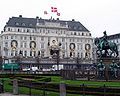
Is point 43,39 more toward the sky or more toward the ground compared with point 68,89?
more toward the sky

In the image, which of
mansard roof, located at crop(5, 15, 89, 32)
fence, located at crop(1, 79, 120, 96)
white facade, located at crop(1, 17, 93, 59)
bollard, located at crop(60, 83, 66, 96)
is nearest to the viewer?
fence, located at crop(1, 79, 120, 96)

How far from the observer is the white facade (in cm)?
15362

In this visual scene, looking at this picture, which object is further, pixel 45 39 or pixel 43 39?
pixel 45 39

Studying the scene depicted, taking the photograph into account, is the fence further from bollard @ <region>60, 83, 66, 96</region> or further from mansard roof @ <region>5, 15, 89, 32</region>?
mansard roof @ <region>5, 15, 89, 32</region>

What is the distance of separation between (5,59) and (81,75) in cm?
9569

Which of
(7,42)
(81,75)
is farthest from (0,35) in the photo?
(81,75)

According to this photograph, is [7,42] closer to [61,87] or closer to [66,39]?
[66,39]

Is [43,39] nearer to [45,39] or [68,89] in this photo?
[45,39]

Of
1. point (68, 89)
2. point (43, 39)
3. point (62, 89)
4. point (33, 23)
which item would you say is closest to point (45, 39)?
point (43, 39)

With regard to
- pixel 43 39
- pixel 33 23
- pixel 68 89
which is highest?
pixel 33 23

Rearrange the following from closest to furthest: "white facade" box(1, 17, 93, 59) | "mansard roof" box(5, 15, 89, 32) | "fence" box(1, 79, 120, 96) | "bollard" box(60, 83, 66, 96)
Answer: "fence" box(1, 79, 120, 96), "bollard" box(60, 83, 66, 96), "white facade" box(1, 17, 93, 59), "mansard roof" box(5, 15, 89, 32)

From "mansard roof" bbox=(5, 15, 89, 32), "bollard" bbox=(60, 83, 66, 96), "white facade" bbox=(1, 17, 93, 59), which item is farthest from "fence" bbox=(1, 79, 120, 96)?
"mansard roof" bbox=(5, 15, 89, 32)

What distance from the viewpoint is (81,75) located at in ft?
174

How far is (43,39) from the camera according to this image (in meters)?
164
